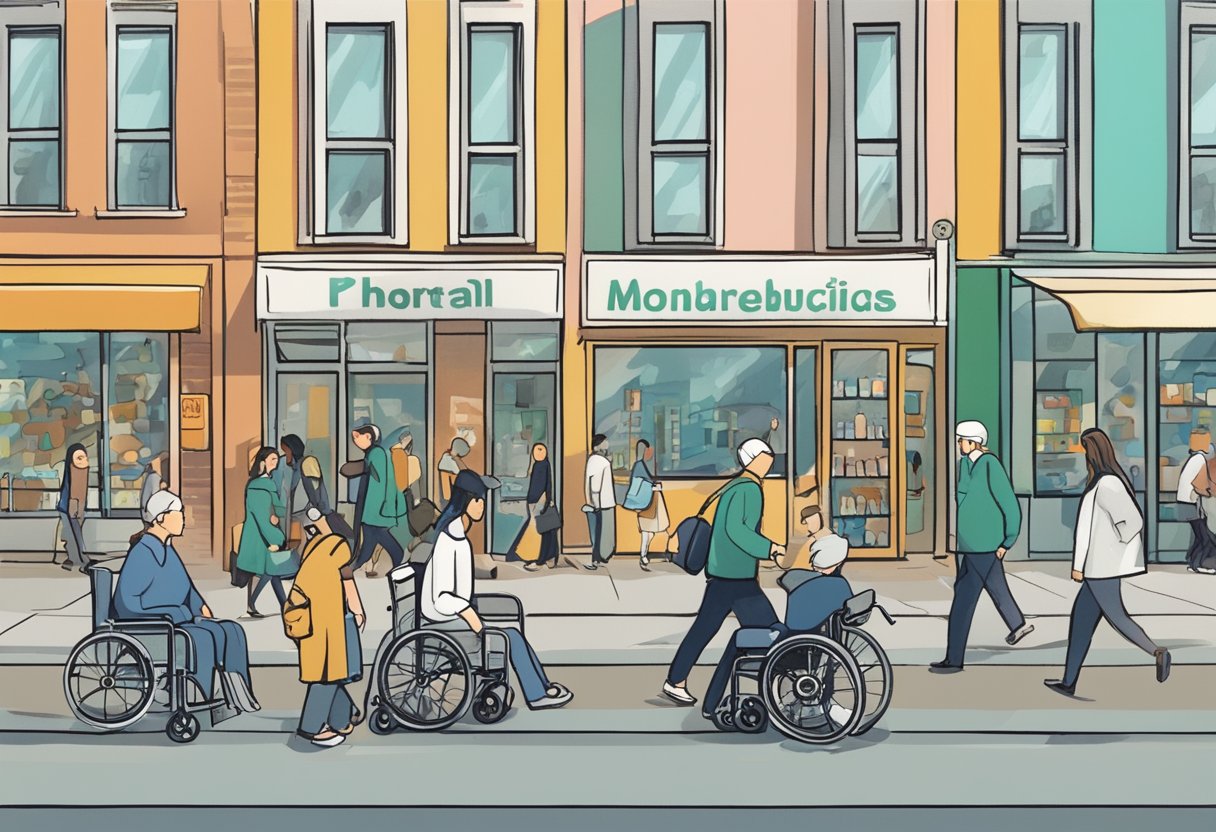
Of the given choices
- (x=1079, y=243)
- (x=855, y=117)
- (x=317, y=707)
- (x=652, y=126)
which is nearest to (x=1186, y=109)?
(x=1079, y=243)

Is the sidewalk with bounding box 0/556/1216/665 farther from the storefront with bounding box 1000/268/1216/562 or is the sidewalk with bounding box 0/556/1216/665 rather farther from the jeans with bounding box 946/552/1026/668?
the storefront with bounding box 1000/268/1216/562

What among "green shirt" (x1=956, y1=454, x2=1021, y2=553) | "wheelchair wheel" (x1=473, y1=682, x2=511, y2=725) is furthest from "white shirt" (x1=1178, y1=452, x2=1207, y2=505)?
"wheelchair wheel" (x1=473, y1=682, x2=511, y2=725)

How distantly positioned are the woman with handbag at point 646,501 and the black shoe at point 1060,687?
23.8ft

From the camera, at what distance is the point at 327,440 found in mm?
17031

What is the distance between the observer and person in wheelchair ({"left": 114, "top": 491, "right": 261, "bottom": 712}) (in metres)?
7.98

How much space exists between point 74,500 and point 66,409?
1.76 meters

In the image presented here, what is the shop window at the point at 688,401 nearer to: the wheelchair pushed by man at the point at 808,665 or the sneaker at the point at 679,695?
the sneaker at the point at 679,695

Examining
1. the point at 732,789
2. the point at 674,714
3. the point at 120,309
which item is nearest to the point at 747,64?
the point at 120,309

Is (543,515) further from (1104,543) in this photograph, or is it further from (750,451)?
(1104,543)

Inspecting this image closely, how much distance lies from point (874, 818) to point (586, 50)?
12869 millimetres

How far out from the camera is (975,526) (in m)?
10.2

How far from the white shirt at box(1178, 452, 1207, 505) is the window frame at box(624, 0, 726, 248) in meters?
7.00

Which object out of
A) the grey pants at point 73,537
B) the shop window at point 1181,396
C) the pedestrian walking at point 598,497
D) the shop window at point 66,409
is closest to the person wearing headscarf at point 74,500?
the grey pants at point 73,537

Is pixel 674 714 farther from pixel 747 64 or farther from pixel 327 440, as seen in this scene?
pixel 747 64
